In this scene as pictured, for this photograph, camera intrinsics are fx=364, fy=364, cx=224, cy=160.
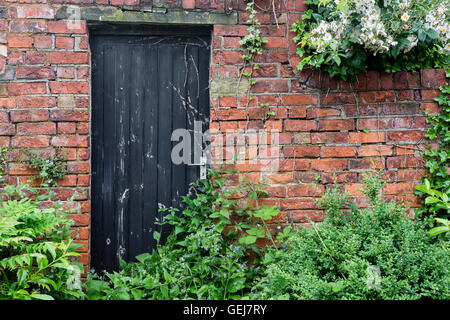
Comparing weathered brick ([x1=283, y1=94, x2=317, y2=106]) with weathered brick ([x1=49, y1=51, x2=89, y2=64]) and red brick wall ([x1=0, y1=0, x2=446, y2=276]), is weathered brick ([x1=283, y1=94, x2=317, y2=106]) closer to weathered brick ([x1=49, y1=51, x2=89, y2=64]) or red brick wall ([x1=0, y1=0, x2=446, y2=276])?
red brick wall ([x1=0, y1=0, x2=446, y2=276])

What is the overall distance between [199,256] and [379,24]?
6.61 feet

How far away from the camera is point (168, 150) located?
2957 millimetres

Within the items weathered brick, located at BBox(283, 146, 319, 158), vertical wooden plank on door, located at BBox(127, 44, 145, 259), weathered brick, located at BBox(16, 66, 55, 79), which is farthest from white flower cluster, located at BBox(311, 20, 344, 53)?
weathered brick, located at BBox(16, 66, 55, 79)

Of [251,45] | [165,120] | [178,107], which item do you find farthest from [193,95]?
[251,45]

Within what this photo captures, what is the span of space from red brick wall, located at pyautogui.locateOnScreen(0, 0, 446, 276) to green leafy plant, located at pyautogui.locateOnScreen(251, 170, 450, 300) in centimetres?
57

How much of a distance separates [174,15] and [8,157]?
162 cm

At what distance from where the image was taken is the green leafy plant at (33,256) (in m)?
1.93

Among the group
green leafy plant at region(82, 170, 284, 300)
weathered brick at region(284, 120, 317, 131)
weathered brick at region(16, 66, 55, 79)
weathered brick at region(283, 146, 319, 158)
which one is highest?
weathered brick at region(16, 66, 55, 79)

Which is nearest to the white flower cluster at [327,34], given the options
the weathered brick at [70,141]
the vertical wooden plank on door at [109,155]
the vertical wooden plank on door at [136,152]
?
the vertical wooden plank on door at [136,152]

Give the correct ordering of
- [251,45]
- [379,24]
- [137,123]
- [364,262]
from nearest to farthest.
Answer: [364,262]
[379,24]
[251,45]
[137,123]

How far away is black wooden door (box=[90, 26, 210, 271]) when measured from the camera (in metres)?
2.90

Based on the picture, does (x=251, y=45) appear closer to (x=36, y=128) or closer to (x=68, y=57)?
(x=68, y=57)

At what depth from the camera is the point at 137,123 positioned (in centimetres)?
292

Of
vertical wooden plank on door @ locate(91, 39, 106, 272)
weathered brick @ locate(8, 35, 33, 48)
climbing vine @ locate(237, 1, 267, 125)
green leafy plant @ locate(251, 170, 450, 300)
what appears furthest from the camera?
vertical wooden plank on door @ locate(91, 39, 106, 272)
